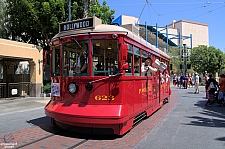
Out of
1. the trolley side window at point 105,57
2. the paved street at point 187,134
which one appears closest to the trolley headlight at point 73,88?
the trolley side window at point 105,57

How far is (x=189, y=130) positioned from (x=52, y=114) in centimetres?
384

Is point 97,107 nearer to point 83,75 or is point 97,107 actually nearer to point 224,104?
point 83,75

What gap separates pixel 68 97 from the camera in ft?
20.1

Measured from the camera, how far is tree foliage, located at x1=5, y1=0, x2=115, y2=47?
1742 centimetres

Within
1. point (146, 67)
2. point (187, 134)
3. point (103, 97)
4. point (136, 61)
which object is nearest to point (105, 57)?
point (103, 97)

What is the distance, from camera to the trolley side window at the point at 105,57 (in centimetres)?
588

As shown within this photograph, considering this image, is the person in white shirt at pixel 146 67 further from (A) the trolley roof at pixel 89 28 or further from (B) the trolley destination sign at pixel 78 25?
(B) the trolley destination sign at pixel 78 25

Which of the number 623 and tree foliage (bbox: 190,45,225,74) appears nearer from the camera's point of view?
the number 623

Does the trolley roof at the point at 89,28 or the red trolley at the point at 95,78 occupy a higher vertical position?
the trolley roof at the point at 89,28

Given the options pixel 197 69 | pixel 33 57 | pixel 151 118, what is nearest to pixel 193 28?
pixel 197 69

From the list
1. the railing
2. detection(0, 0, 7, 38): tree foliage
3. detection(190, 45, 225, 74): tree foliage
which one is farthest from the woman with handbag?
detection(190, 45, 225, 74): tree foliage

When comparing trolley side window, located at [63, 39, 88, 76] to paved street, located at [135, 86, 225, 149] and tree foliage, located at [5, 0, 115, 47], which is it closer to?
paved street, located at [135, 86, 225, 149]

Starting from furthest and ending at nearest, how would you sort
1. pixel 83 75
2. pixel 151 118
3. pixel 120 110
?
pixel 151 118 < pixel 83 75 < pixel 120 110

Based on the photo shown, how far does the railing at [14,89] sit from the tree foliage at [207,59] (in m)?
39.2
